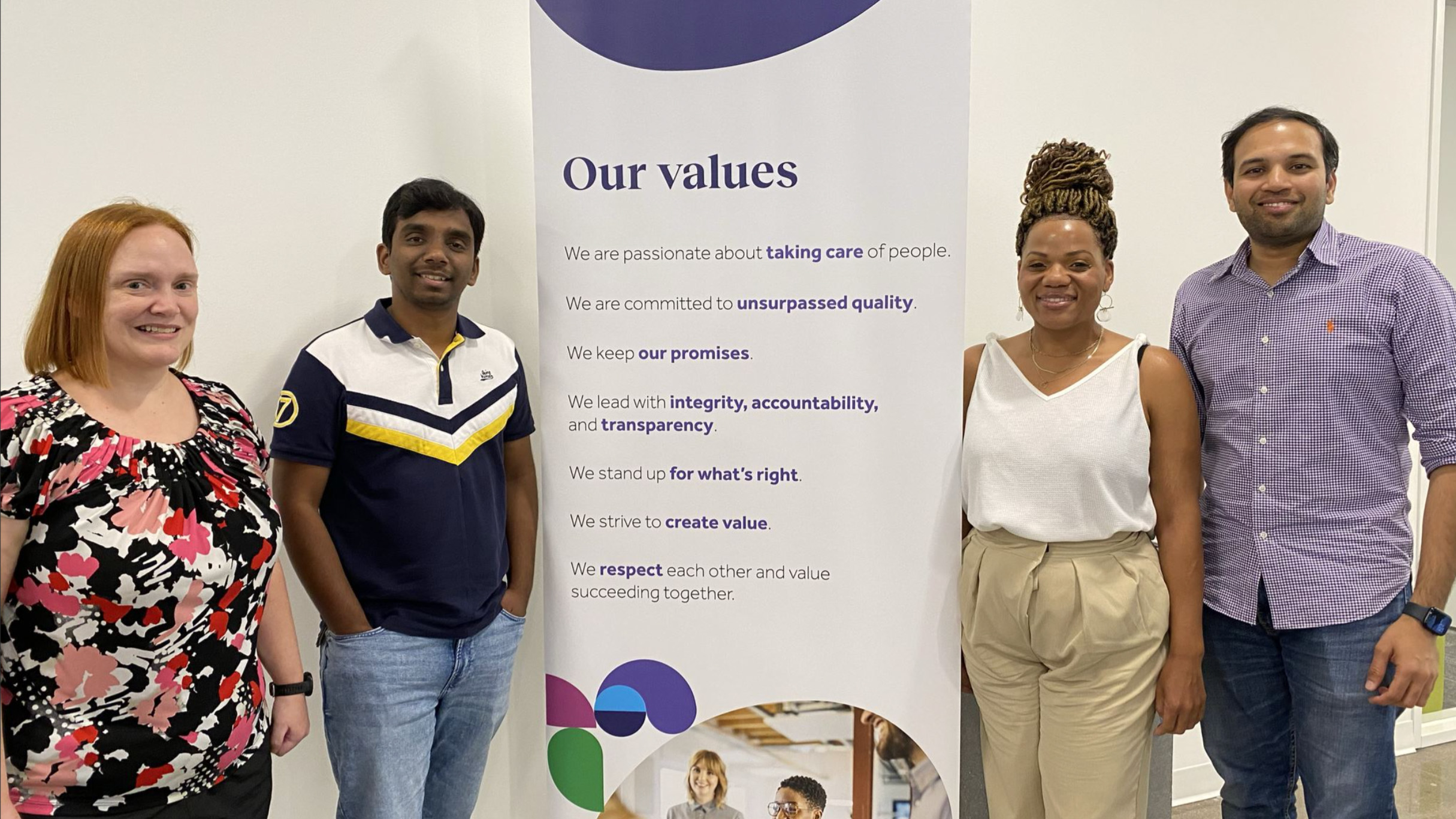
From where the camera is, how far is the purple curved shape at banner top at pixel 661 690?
79.1 inches

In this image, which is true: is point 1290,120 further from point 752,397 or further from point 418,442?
point 418,442

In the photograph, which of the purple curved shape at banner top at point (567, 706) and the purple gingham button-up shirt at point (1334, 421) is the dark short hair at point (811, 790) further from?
the purple gingham button-up shirt at point (1334, 421)

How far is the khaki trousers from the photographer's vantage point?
1740mm

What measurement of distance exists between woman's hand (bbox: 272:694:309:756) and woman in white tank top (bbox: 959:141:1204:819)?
1.28 m

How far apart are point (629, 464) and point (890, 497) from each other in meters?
0.54

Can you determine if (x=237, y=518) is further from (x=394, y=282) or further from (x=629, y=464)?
(x=629, y=464)

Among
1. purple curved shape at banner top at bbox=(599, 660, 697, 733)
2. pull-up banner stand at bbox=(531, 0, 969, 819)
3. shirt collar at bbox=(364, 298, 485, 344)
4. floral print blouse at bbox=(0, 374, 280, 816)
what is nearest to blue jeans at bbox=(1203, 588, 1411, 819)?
pull-up banner stand at bbox=(531, 0, 969, 819)

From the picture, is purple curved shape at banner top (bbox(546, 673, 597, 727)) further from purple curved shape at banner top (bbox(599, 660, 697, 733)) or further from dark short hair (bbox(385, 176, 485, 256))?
dark short hair (bbox(385, 176, 485, 256))

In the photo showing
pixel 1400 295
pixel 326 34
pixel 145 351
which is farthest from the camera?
pixel 326 34

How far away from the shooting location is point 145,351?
1.41 metres

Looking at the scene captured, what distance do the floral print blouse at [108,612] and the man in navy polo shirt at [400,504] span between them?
305 millimetres

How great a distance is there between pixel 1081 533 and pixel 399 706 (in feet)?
4.33

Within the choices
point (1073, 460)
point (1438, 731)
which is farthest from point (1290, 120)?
point (1438, 731)

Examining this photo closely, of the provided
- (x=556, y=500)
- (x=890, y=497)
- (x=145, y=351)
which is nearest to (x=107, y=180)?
(x=145, y=351)
